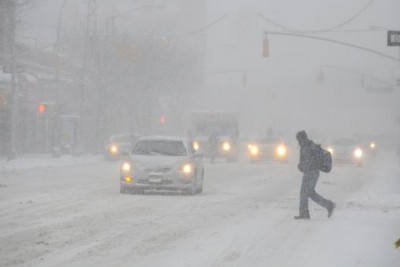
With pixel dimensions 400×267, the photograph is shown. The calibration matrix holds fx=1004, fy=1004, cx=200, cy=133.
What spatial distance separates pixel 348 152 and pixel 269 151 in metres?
4.40

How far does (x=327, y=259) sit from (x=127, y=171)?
521 inches

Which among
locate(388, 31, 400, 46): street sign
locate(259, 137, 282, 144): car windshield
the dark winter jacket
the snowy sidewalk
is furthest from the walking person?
locate(259, 137, 282, 144): car windshield

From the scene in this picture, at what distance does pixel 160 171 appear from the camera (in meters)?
24.8

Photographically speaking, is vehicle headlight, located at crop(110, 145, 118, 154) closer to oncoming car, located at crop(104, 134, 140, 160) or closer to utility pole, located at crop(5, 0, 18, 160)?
oncoming car, located at crop(104, 134, 140, 160)

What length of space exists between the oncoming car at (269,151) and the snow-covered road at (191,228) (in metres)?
25.1

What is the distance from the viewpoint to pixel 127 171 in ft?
81.9

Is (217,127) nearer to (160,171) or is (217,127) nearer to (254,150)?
(254,150)

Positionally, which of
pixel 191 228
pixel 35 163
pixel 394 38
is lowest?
pixel 35 163

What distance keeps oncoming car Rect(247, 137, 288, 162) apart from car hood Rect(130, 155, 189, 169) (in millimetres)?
28669

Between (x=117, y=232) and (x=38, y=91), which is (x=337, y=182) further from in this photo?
(x=38, y=91)

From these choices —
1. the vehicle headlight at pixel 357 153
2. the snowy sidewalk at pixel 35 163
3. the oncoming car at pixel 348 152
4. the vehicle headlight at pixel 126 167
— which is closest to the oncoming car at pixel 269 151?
the oncoming car at pixel 348 152

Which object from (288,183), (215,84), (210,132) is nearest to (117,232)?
(288,183)

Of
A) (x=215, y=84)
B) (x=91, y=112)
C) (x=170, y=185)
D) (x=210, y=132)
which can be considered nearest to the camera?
(x=170, y=185)

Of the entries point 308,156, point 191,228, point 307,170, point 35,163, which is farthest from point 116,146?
point 191,228
